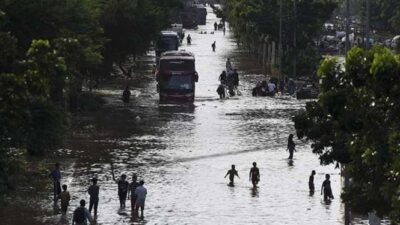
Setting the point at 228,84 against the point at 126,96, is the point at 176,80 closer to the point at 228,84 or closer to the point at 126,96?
the point at 126,96

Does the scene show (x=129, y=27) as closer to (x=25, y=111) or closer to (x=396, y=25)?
(x=25, y=111)

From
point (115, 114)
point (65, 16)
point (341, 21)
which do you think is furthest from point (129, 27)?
point (341, 21)

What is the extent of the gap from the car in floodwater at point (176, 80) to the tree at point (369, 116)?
41.6 meters

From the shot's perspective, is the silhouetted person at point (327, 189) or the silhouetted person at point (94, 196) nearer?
the silhouetted person at point (94, 196)

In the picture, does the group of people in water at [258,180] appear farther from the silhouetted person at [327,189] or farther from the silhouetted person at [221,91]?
the silhouetted person at [221,91]

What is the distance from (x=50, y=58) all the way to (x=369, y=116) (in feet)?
27.0

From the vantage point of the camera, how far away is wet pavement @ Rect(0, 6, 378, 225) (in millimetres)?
33062

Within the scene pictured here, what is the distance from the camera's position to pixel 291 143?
43656mm

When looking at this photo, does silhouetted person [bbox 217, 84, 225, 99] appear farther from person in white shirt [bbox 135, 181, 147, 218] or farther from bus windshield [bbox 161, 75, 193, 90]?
person in white shirt [bbox 135, 181, 147, 218]

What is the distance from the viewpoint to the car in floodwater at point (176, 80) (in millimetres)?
66000

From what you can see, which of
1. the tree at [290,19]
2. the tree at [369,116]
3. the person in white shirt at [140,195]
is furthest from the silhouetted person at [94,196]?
the tree at [290,19]

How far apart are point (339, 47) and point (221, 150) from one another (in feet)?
208

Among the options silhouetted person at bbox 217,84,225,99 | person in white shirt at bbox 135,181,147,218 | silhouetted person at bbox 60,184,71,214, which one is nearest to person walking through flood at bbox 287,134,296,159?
person in white shirt at bbox 135,181,147,218

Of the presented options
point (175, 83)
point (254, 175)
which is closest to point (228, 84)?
point (175, 83)
